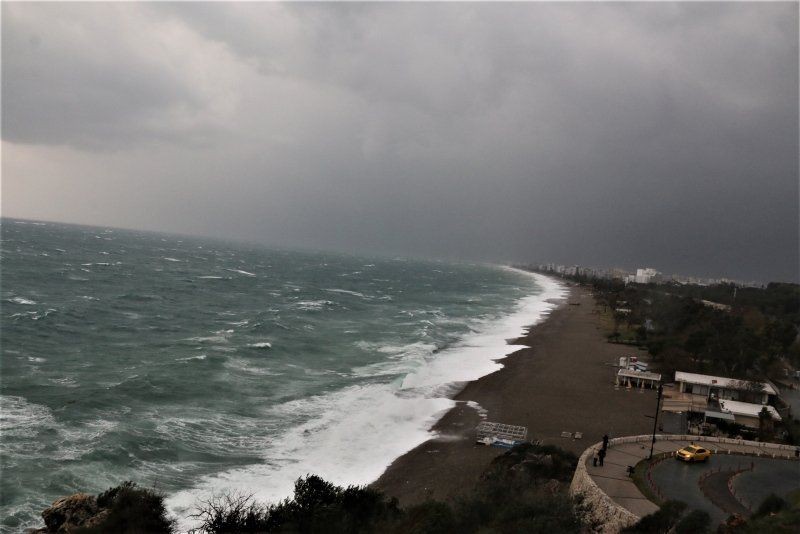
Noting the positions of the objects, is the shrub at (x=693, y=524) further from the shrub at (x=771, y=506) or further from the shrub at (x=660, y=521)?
the shrub at (x=771, y=506)

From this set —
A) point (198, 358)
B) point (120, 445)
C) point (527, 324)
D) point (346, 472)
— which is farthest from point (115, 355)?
point (527, 324)

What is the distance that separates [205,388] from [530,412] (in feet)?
72.9

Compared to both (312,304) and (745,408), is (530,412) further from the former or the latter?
(312,304)

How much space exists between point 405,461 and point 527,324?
55098 mm

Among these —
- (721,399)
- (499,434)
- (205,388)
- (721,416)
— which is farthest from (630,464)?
(205,388)

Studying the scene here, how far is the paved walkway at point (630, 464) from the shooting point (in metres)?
18.1

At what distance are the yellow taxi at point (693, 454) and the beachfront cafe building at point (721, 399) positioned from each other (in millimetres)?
11730

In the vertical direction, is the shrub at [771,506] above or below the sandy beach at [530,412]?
above

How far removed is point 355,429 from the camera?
99.6 feet

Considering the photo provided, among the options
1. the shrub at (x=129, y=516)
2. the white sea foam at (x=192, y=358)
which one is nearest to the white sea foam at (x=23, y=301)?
the white sea foam at (x=192, y=358)

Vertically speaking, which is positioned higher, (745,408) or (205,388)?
(745,408)

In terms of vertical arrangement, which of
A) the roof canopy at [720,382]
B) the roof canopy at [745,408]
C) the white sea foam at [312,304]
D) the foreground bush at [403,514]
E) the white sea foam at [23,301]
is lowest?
the white sea foam at [23,301]

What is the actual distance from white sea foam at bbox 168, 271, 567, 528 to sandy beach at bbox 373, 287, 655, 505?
1.21 meters

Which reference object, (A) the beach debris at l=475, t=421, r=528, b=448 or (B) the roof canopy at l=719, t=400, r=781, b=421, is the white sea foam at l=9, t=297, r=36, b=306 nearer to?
(A) the beach debris at l=475, t=421, r=528, b=448
